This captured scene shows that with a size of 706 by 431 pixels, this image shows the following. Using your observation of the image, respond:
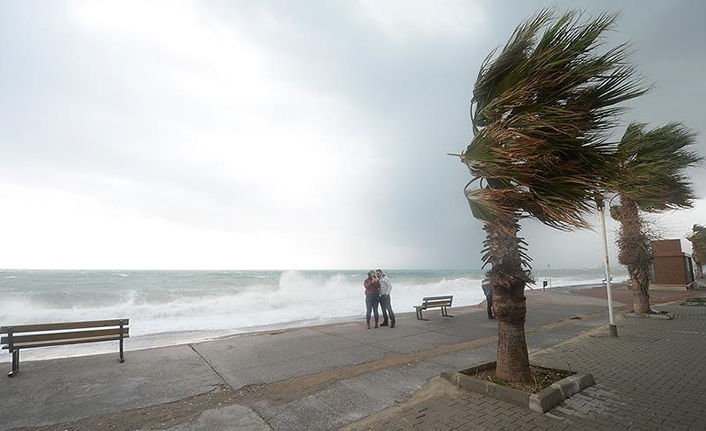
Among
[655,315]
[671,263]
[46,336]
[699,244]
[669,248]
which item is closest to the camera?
[46,336]

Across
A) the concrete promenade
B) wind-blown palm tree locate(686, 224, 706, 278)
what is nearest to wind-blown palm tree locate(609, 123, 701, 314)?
the concrete promenade

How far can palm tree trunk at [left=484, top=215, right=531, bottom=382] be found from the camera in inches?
189

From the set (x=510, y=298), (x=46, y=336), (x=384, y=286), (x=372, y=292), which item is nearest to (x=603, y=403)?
(x=510, y=298)

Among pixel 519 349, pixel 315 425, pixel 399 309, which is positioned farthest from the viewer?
pixel 399 309

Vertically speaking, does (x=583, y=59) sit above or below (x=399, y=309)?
above

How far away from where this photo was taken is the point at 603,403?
4.33 m

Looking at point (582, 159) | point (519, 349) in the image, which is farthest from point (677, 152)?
point (519, 349)

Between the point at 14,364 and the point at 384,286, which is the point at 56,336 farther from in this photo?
the point at 384,286

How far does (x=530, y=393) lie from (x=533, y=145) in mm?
3217

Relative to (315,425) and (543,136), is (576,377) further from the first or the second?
(315,425)

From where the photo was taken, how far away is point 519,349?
16.0ft

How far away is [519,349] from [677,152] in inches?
443

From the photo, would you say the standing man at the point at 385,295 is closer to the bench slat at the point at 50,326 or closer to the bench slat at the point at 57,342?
the bench slat at the point at 50,326

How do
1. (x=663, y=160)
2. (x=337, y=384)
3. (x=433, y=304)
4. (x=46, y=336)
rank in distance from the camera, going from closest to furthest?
1. (x=337, y=384)
2. (x=46, y=336)
3. (x=663, y=160)
4. (x=433, y=304)
